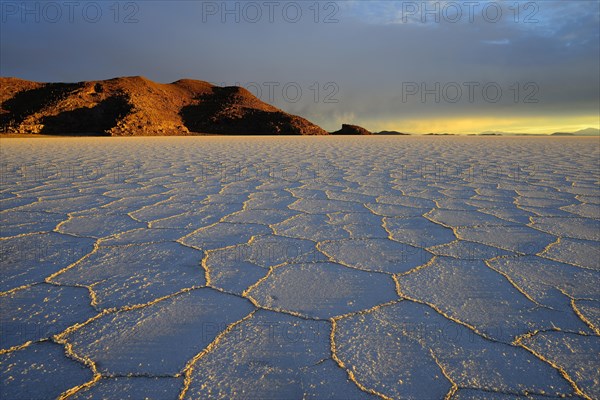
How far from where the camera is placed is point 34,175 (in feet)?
11.2

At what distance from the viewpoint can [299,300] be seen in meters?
1.05

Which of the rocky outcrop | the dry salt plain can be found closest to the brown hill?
the rocky outcrop

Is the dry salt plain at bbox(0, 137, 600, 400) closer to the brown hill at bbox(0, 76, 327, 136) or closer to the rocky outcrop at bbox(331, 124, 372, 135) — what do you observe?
the brown hill at bbox(0, 76, 327, 136)

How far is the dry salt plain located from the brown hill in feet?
72.7

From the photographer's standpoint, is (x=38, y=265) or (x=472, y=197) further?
(x=472, y=197)

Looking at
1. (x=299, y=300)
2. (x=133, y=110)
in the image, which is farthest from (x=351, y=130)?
(x=299, y=300)

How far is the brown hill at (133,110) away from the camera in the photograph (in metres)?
24.7

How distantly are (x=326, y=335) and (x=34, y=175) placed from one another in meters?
3.65

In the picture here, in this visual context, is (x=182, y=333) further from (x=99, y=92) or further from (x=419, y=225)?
(x=99, y=92)

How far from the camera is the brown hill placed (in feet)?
80.9

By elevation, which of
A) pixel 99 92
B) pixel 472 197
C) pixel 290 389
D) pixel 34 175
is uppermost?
pixel 99 92

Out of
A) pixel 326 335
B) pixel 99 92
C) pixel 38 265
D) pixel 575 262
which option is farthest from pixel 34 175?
pixel 99 92

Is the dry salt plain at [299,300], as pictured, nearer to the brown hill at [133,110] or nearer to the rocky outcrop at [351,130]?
the brown hill at [133,110]

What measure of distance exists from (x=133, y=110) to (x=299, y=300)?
28094 millimetres
